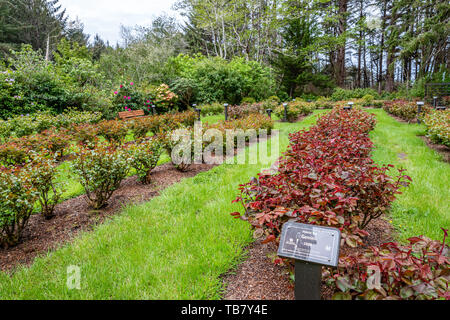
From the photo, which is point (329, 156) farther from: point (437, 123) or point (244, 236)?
point (437, 123)

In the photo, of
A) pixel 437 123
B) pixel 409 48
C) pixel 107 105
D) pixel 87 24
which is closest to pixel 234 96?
pixel 107 105

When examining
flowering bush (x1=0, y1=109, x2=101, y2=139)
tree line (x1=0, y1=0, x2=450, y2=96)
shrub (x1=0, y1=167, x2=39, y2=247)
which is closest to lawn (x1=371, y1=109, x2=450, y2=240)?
shrub (x1=0, y1=167, x2=39, y2=247)

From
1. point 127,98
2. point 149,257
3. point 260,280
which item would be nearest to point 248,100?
point 127,98

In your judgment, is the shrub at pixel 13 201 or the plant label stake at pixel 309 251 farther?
the shrub at pixel 13 201

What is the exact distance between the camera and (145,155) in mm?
3793

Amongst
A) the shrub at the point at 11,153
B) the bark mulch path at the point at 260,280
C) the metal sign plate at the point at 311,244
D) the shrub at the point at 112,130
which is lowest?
the bark mulch path at the point at 260,280

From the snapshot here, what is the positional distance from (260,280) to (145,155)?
8.84ft

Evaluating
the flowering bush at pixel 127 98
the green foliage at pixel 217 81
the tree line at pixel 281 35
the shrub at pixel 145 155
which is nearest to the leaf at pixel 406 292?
the shrub at pixel 145 155

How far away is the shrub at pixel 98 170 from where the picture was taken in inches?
117

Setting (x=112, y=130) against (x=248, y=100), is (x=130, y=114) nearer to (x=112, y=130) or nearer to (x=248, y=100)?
(x=112, y=130)

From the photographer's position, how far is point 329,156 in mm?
2877

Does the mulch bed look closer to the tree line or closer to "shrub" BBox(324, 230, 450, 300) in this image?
"shrub" BBox(324, 230, 450, 300)

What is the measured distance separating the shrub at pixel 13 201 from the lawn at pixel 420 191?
385 centimetres

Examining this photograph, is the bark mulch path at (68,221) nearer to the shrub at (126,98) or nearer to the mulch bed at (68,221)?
the mulch bed at (68,221)
